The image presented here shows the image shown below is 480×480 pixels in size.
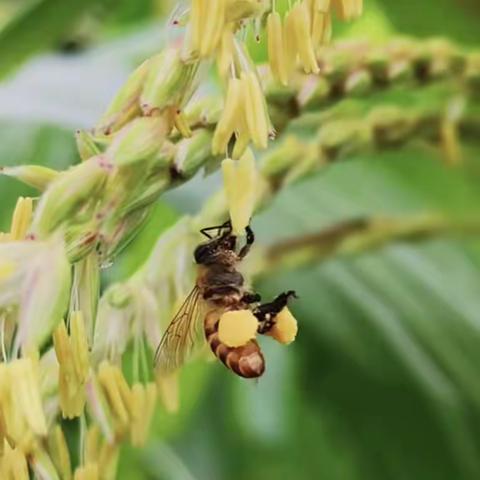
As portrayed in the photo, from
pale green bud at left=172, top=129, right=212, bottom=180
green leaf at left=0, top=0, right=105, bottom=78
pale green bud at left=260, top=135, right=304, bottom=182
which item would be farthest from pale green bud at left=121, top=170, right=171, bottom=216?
green leaf at left=0, top=0, right=105, bottom=78

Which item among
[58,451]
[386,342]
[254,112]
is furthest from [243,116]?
[386,342]

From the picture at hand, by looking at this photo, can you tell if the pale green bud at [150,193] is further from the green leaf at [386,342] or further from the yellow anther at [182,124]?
the green leaf at [386,342]

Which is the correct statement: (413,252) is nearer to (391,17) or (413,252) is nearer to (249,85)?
(391,17)

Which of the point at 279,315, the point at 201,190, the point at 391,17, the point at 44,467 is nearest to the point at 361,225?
the point at 201,190

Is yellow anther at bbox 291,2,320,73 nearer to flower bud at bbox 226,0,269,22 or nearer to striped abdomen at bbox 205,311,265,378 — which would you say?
flower bud at bbox 226,0,269,22

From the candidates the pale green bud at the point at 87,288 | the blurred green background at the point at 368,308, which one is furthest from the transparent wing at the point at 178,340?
the blurred green background at the point at 368,308

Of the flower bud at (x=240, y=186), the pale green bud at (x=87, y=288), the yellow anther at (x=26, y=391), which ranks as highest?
the flower bud at (x=240, y=186)
